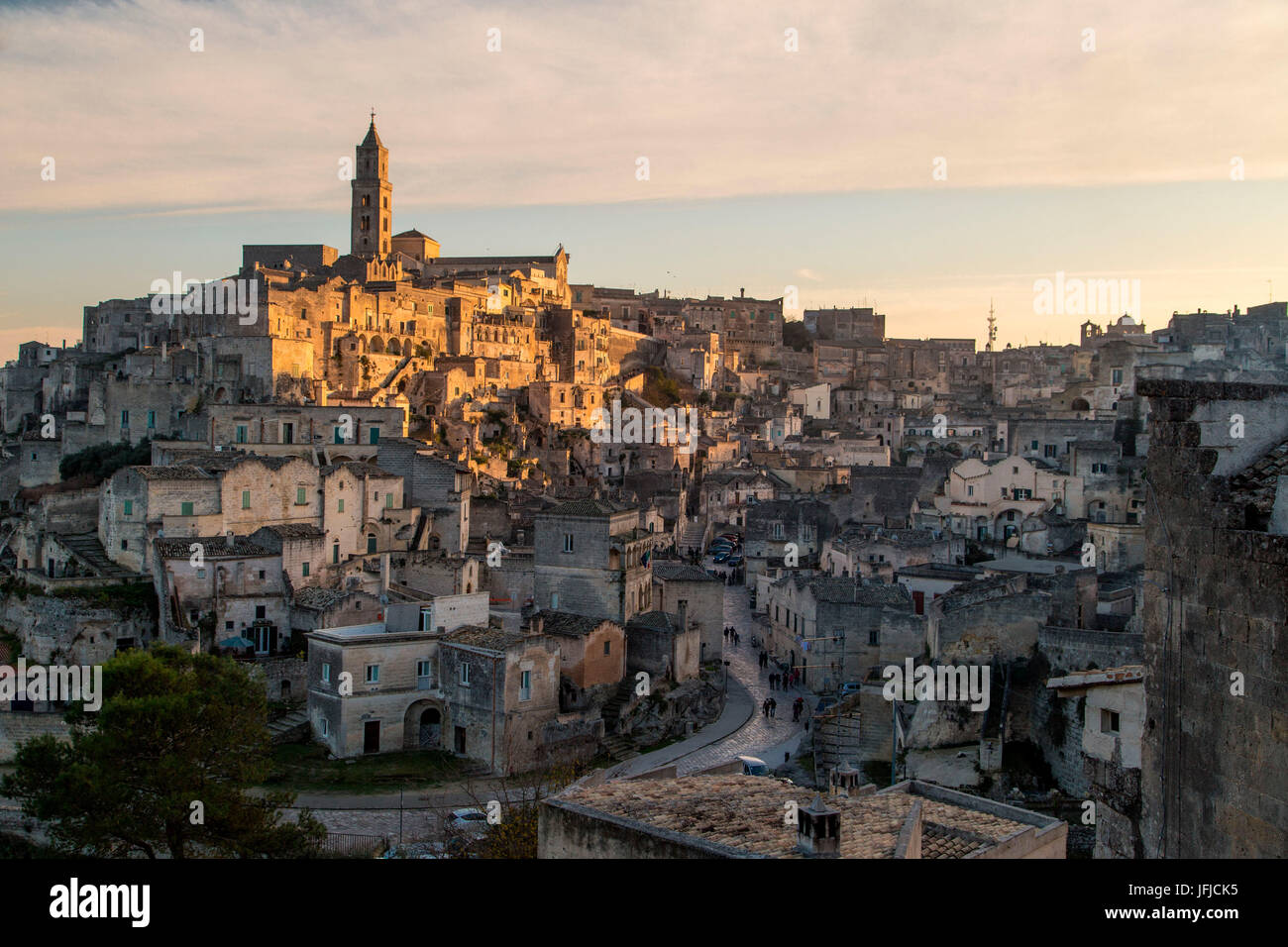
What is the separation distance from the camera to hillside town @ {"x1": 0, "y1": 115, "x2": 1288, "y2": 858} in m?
8.57

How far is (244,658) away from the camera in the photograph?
34906 mm

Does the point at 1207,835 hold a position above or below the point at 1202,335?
below

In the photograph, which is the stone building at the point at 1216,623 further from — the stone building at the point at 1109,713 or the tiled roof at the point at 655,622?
the tiled roof at the point at 655,622

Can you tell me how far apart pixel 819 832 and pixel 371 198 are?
83134mm

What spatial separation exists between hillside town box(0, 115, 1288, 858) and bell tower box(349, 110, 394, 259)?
8.11 metres

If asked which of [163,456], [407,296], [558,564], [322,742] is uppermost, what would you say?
[407,296]

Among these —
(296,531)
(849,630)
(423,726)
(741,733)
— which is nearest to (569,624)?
(423,726)

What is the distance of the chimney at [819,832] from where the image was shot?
1125 centimetres

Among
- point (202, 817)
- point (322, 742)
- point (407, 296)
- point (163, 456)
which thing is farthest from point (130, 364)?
point (202, 817)

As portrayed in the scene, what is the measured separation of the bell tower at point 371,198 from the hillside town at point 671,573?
811 cm

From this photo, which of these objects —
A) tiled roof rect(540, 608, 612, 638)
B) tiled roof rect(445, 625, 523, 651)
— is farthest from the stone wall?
tiled roof rect(445, 625, 523, 651)

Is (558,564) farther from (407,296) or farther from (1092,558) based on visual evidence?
(407,296)

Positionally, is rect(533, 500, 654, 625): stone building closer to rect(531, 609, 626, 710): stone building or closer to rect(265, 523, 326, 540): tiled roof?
rect(531, 609, 626, 710): stone building
